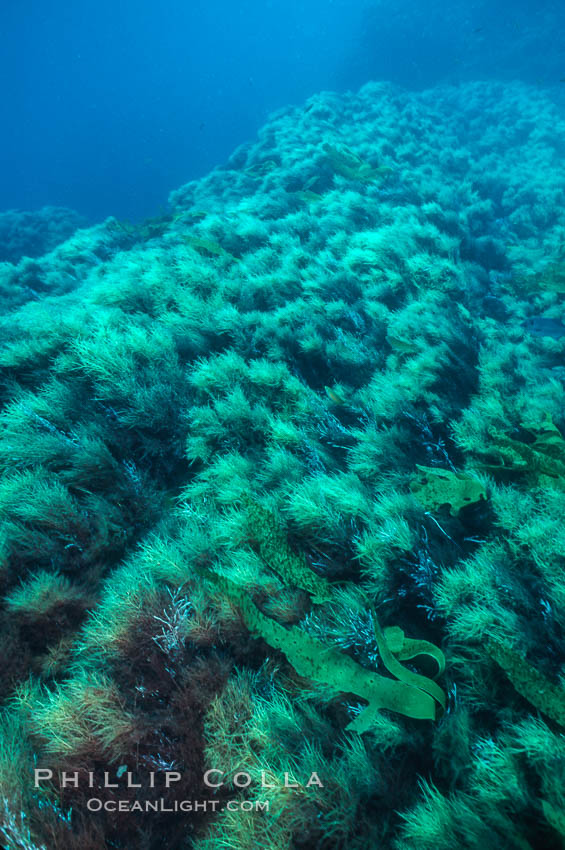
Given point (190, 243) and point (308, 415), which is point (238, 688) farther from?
point (190, 243)

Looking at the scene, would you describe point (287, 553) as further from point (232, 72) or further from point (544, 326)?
point (232, 72)

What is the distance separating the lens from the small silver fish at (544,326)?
535 cm

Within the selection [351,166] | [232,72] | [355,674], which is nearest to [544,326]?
[355,674]

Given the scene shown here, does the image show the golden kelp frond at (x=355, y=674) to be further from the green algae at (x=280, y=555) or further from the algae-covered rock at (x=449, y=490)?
the algae-covered rock at (x=449, y=490)

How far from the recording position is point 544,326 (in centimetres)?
549

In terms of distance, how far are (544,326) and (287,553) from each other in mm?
5616

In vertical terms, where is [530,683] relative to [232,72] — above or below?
below

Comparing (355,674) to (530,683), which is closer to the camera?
(530,683)

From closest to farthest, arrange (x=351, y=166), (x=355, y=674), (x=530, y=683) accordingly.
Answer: (x=530, y=683), (x=355, y=674), (x=351, y=166)

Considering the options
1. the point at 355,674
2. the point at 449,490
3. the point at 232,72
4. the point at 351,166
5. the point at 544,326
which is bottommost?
the point at 355,674

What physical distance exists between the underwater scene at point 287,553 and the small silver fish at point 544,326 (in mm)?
83

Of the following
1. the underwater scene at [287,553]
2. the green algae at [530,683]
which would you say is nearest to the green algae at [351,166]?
the underwater scene at [287,553]

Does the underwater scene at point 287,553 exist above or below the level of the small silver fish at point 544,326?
below

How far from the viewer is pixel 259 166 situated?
36.9ft
